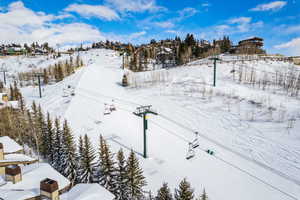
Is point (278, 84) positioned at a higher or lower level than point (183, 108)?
higher

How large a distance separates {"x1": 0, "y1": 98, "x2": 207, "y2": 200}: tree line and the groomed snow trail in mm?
1420

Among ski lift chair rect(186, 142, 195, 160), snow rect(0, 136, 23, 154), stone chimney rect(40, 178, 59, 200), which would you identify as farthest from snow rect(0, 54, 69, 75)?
stone chimney rect(40, 178, 59, 200)

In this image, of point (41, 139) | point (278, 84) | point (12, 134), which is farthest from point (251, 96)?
point (12, 134)

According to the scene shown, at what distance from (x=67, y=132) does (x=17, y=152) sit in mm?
4196

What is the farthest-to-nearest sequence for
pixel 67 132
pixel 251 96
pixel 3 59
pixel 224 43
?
pixel 3 59 → pixel 224 43 → pixel 251 96 → pixel 67 132

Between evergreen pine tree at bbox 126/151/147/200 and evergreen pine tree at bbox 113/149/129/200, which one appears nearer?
evergreen pine tree at bbox 126/151/147/200

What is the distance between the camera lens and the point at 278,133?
1523cm

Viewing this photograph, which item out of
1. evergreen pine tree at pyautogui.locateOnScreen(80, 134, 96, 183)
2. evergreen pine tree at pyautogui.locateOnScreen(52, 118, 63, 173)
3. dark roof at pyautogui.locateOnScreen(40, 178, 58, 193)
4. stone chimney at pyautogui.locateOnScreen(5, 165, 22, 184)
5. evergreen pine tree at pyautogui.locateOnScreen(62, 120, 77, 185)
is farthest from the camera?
evergreen pine tree at pyautogui.locateOnScreen(52, 118, 63, 173)

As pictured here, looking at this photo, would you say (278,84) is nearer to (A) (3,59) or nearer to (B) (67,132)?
(B) (67,132)

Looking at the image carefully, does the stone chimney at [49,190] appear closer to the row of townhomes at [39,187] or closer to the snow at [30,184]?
the row of townhomes at [39,187]

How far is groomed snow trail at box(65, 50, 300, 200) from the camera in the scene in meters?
11.0

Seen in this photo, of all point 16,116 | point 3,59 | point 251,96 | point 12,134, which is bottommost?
point 12,134

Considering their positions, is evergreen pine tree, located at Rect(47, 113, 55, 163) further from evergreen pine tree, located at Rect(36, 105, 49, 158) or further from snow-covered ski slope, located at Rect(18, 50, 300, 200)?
snow-covered ski slope, located at Rect(18, 50, 300, 200)

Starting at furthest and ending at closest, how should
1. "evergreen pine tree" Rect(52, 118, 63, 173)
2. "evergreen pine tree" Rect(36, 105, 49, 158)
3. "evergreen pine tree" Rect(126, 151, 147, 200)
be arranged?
1. "evergreen pine tree" Rect(36, 105, 49, 158)
2. "evergreen pine tree" Rect(52, 118, 63, 173)
3. "evergreen pine tree" Rect(126, 151, 147, 200)
